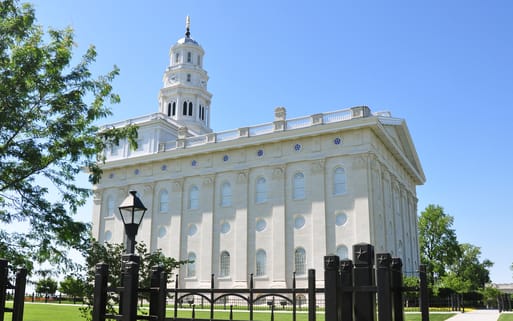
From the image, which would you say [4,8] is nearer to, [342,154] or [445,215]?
[342,154]

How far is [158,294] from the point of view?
7.89 metres

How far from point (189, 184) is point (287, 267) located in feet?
39.4

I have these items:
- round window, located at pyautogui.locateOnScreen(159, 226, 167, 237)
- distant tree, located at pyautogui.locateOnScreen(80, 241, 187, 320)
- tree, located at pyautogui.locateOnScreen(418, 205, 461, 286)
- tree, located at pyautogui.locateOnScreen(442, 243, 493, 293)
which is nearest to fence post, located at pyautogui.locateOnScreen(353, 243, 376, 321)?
distant tree, located at pyautogui.locateOnScreen(80, 241, 187, 320)

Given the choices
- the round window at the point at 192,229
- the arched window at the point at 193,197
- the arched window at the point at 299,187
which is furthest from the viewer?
the arched window at the point at 193,197

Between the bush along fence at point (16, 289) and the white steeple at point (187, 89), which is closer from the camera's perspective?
the bush along fence at point (16, 289)

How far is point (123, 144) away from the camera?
5009 cm

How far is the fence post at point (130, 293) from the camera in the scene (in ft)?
26.1

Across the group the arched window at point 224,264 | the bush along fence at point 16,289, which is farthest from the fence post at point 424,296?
the arched window at point 224,264

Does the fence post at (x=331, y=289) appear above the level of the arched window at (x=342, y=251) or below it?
below

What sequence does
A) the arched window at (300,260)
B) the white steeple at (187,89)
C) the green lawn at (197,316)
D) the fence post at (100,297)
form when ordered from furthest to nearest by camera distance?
1. the white steeple at (187,89)
2. the arched window at (300,260)
3. the green lawn at (197,316)
4. the fence post at (100,297)

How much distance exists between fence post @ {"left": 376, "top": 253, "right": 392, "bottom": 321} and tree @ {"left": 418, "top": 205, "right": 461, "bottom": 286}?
63889 millimetres

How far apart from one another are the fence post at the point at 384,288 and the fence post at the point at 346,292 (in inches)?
16.0

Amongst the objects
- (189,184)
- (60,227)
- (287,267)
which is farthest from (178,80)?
(60,227)

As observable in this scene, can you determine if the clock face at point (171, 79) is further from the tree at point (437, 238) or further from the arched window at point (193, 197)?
the tree at point (437, 238)
